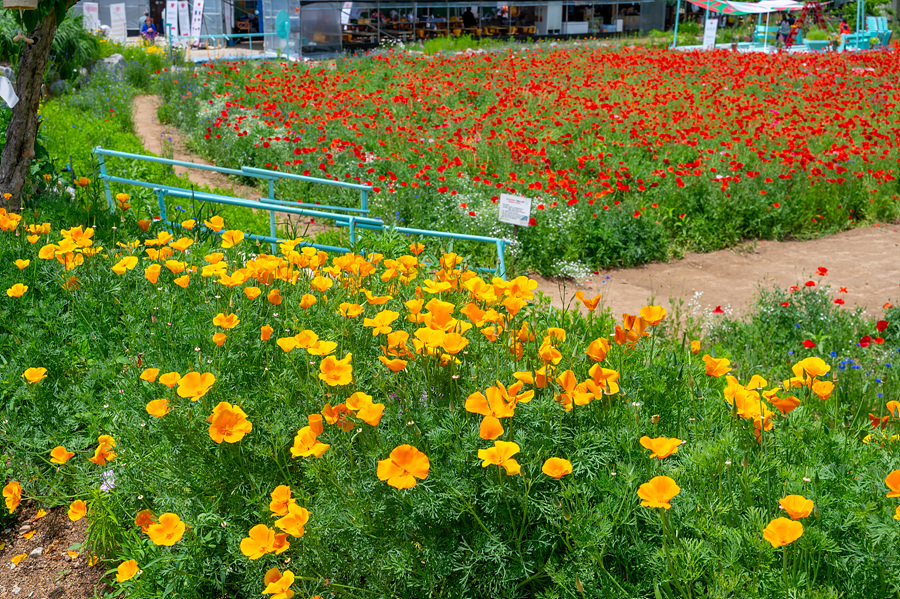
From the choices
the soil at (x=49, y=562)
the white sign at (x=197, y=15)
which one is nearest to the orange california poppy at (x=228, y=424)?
the soil at (x=49, y=562)

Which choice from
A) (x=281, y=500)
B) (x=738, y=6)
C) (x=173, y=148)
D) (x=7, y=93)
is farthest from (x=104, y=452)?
(x=738, y=6)

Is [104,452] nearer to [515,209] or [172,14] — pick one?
[515,209]

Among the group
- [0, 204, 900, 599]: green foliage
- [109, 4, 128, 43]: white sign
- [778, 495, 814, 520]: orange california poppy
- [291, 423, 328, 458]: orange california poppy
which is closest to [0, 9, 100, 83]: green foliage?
[109, 4, 128, 43]: white sign

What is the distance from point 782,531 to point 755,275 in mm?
6278

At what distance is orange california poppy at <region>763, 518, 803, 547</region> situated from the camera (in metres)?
1.52

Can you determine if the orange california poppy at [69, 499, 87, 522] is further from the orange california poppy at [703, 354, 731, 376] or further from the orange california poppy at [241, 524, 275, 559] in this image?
the orange california poppy at [703, 354, 731, 376]

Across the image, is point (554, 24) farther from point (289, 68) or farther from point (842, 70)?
point (289, 68)

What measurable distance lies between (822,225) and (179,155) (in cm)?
872

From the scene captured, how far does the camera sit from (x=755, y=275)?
24.0 ft

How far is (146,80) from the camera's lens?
16.0 meters

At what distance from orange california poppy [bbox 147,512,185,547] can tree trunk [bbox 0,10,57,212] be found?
355 centimetres

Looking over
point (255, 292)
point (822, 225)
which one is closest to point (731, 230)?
point (822, 225)

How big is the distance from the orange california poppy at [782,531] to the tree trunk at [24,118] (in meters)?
4.78

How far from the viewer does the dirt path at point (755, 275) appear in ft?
21.6
